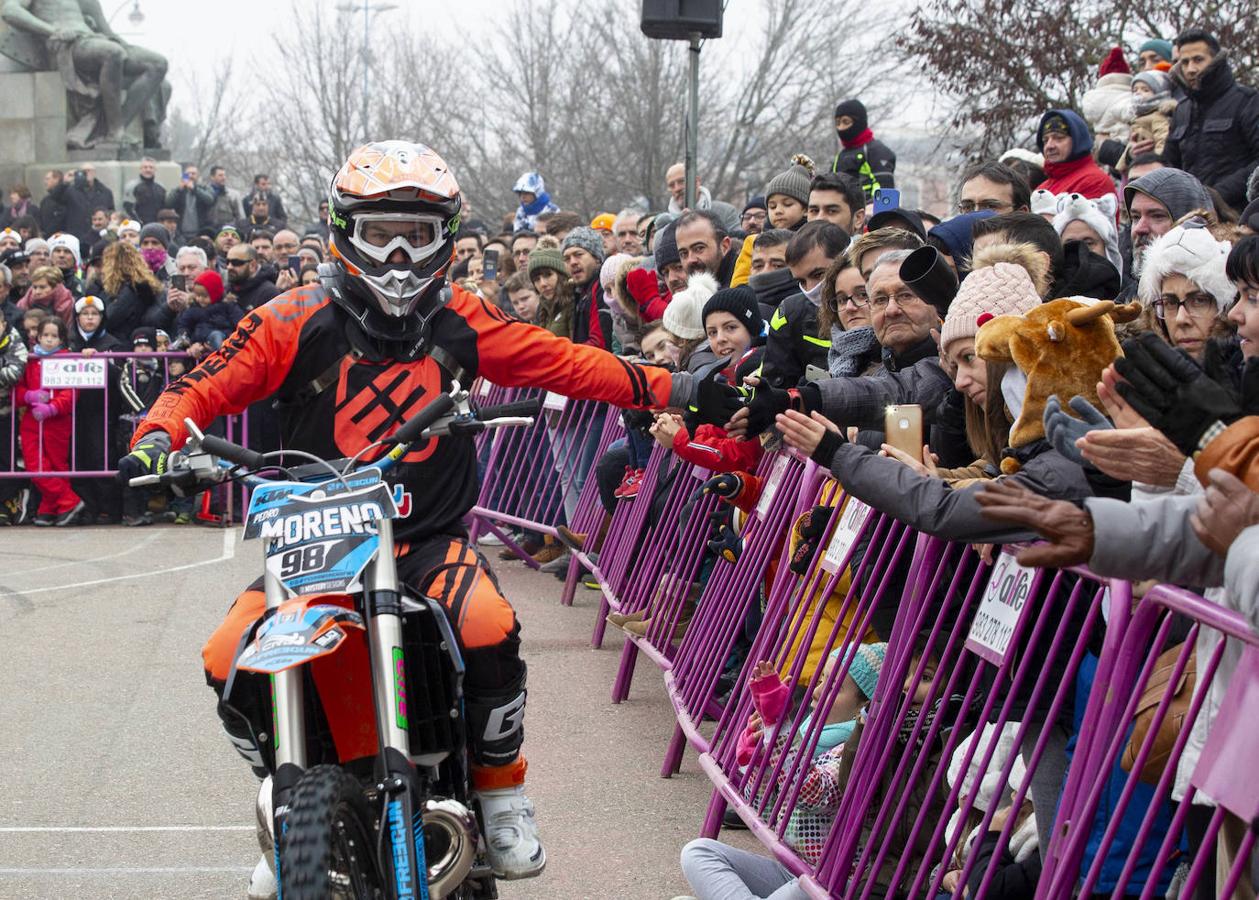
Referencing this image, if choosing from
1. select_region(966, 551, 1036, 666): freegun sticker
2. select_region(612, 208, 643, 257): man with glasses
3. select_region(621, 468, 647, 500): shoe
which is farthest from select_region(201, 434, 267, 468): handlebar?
select_region(612, 208, 643, 257): man with glasses

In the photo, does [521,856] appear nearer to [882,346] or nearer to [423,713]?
[423,713]

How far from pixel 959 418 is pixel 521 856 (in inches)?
70.8

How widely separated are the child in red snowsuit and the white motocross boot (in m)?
10.6

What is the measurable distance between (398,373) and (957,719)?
1870 millimetres

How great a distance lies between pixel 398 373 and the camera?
4.89 metres

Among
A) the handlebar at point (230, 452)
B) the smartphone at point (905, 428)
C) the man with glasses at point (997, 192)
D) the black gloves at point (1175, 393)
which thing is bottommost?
the handlebar at point (230, 452)

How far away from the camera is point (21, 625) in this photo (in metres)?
9.73

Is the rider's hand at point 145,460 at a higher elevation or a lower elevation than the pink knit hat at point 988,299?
lower

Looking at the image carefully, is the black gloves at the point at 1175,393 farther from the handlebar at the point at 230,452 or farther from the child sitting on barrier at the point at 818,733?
the handlebar at the point at 230,452

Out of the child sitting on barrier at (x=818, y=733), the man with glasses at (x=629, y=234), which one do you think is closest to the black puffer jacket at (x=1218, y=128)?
the man with glasses at (x=629, y=234)

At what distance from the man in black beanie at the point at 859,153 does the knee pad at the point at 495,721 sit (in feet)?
24.6

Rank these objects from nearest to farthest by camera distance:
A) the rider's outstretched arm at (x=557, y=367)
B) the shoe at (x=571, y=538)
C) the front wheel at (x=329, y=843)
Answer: the front wheel at (x=329, y=843), the rider's outstretched arm at (x=557, y=367), the shoe at (x=571, y=538)

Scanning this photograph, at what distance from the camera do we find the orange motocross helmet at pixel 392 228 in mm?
4777

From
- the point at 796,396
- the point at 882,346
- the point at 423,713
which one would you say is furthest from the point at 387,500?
→ the point at 882,346
